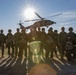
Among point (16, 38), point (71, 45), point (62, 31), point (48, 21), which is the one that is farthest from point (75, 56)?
point (48, 21)

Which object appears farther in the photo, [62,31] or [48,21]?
[48,21]

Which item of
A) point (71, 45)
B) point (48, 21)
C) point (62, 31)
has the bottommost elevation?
point (71, 45)

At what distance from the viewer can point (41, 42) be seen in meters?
16.6

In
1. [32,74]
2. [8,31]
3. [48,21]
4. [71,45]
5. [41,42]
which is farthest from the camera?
[48,21]

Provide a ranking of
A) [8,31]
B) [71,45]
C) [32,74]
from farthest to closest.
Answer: [8,31] → [71,45] → [32,74]

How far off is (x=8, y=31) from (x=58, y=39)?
12.1 feet

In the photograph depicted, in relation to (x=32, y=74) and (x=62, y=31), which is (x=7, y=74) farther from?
(x=62, y=31)

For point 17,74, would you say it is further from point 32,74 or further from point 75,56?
point 75,56

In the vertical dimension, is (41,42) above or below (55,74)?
above

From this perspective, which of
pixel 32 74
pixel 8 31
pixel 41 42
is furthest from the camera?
pixel 8 31

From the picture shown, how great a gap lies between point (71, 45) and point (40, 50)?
363 centimetres

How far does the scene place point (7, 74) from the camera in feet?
32.2

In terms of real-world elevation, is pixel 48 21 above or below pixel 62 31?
above

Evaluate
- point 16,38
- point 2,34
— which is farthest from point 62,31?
point 2,34
